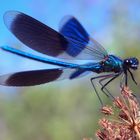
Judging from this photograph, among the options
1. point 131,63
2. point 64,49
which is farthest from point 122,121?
point 64,49

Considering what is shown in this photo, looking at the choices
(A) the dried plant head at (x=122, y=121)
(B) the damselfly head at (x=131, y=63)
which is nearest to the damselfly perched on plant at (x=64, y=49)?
(B) the damselfly head at (x=131, y=63)

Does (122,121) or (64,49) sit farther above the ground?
(64,49)

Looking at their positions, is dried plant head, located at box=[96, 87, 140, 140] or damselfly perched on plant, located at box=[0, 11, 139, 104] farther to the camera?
damselfly perched on plant, located at box=[0, 11, 139, 104]

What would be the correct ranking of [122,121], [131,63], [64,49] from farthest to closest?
[64,49] < [131,63] < [122,121]

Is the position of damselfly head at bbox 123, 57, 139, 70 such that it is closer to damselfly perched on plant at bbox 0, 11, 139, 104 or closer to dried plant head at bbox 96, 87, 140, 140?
damselfly perched on plant at bbox 0, 11, 139, 104

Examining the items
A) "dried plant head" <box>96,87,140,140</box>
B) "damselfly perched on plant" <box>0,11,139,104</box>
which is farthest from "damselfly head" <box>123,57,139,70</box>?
"dried plant head" <box>96,87,140,140</box>

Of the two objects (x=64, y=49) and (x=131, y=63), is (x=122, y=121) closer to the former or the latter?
(x=131, y=63)

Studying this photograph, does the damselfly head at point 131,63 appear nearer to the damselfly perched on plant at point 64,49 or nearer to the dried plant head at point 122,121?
the damselfly perched on plant at point 64,49

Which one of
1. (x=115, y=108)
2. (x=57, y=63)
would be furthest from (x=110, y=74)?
(x=115, y=108)
